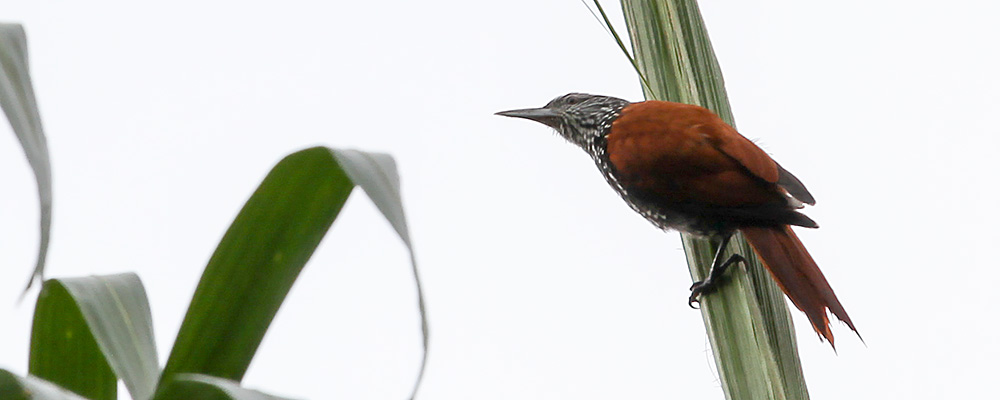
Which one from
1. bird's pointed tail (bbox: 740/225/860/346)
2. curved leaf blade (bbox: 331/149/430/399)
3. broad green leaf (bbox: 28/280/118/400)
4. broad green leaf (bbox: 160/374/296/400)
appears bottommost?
bird's pointed tail (bbox: 740/225/860/346)

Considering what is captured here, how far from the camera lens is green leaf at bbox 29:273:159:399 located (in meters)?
0.48

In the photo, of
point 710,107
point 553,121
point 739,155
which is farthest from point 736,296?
point 553,121

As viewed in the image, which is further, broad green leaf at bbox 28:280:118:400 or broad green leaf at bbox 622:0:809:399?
broad green leaf at bbox 622:0:809:399

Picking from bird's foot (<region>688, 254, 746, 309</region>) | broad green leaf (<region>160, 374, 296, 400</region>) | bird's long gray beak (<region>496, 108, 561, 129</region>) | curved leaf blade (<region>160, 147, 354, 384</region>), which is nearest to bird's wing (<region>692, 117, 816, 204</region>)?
bird's foot (<region>688, 254, 746, 309</region>)

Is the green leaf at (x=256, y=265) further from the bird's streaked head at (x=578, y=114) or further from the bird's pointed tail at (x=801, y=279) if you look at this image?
the bird's streaked head at (x=578, y=114)

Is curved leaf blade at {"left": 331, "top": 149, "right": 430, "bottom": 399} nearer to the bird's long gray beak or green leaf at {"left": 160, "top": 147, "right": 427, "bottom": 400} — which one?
green leaf at {"left": 160, "top": 147, "right": 427, "bottom": 400}

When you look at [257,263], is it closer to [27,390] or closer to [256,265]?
[256,265]

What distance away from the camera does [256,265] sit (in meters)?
0.59

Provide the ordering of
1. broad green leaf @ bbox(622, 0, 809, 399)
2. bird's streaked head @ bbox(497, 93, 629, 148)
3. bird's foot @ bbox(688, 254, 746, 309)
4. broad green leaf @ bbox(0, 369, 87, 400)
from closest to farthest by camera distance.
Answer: broad green leaf @ bbox(0, 369, 87, 400)
broad green leaf @ bbox(622, 0, 809, 399)
bird's foot @ bbox(688, 254, 746, 309)
bird's streaked head @ bbox(497, 93, 629, 148)

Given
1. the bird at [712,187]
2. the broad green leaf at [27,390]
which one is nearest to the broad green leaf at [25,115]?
the broad green leaf at [27,390]

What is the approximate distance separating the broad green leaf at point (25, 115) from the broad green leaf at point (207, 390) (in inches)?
3.2

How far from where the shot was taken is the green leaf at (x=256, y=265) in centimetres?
58

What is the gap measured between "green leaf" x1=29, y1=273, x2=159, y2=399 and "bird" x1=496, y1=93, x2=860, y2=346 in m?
0.94

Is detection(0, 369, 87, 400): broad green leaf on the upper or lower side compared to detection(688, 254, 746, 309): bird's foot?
upper
